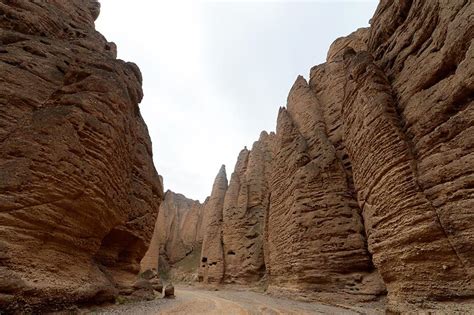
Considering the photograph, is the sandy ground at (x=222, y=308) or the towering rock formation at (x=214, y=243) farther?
the towering rock formation at (x=214, y=243)

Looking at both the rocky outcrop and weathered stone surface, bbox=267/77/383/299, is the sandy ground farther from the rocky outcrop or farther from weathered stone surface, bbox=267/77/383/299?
the rocky outcrop

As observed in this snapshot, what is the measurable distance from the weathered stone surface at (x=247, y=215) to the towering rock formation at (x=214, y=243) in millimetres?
908

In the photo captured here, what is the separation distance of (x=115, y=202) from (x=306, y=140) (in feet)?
45.3

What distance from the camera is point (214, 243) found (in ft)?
95.2

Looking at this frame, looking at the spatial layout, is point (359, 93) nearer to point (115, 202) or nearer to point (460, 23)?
point (460, 23)

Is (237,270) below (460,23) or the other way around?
below

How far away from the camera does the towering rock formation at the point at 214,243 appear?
2653 centimetres

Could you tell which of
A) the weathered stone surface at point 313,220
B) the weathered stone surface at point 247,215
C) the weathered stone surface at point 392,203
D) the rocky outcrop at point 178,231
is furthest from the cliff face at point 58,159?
the rocky outcrop at point 178,231

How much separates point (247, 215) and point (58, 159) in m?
24.2

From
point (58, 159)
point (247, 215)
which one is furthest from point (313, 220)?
point (247, 215)

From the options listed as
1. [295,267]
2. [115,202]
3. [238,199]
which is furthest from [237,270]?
[115,202]

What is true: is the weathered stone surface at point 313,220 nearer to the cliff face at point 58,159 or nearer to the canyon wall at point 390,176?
the canyon wall at point 390,176

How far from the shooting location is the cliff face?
565 centimetres

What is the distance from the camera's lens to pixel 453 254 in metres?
6.01
